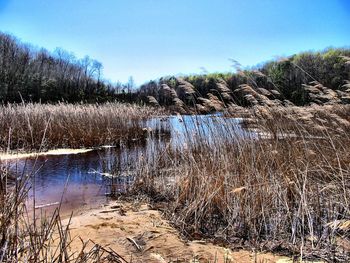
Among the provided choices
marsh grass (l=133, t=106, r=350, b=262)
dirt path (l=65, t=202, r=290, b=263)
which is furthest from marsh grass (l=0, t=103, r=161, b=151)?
marsh grass (l=133, t=106, r=350, b=262)

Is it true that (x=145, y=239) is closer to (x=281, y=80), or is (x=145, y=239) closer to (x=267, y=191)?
(x=267, y=191)

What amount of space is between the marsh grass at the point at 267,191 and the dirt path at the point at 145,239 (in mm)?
212

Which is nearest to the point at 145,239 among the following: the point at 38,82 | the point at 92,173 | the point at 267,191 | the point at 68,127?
the point at 267,191

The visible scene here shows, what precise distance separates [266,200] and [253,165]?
0.47 meters

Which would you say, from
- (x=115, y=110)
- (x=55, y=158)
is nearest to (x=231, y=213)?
(x=55, y=158)

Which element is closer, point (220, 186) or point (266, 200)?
point (266, 200)

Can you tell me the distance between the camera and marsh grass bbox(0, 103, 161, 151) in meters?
10.0

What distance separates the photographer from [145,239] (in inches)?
129

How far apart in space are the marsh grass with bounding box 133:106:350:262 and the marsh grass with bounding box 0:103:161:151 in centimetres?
673

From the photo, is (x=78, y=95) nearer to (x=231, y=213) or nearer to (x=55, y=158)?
(x=55, y=158)

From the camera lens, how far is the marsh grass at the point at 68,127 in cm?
1004

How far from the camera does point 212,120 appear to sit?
4.89 m

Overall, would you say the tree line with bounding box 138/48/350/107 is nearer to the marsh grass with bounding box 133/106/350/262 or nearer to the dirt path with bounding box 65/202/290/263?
the marsh grass with bounding box 133/106/350/262

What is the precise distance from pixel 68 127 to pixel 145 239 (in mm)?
8474
